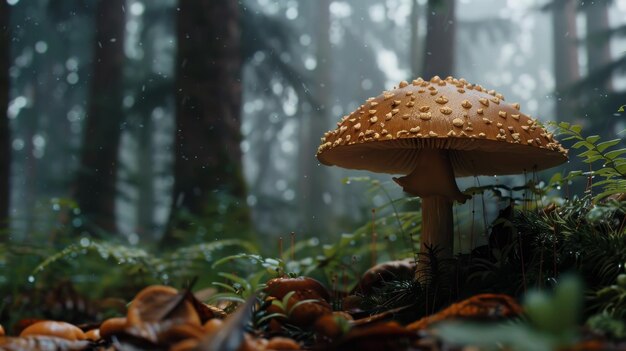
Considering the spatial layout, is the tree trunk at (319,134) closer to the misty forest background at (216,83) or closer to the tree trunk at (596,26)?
the misty forest background at (216,83)

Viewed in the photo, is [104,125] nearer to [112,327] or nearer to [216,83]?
[216,83]

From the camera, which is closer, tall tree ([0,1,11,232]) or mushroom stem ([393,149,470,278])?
mushroom stem ([393,149,470,278])

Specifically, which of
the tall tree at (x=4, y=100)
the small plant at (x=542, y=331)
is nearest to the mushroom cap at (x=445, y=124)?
the small plant at (x=542, y=331)

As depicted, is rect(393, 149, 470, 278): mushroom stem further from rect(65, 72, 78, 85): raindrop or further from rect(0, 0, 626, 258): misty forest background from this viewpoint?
rect(65, 72, 78, 85): raindrop

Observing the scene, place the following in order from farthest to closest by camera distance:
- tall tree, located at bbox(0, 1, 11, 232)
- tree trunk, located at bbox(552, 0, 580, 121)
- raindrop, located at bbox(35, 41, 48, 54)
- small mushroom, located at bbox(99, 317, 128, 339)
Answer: raindrop, located at bbox(35, 41, 48, 54), tree trunk, located at bbox(552, 0, 580, 121), tall tree, located at bbox(0, 1, 11, 232), small mushroom, located at bbox(99, 317, 128, 339)

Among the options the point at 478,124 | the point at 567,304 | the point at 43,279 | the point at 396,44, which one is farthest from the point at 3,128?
the point at 396,44

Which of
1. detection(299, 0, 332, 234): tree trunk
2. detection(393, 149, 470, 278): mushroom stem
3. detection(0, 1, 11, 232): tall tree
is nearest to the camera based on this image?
detection(393, 149, 470, 278): mushroom stem

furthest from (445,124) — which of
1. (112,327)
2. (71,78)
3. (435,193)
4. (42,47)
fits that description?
(42,47)

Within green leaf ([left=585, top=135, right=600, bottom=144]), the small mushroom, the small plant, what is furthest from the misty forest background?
the small plant

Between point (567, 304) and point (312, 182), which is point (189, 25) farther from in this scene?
point (312, 182)
